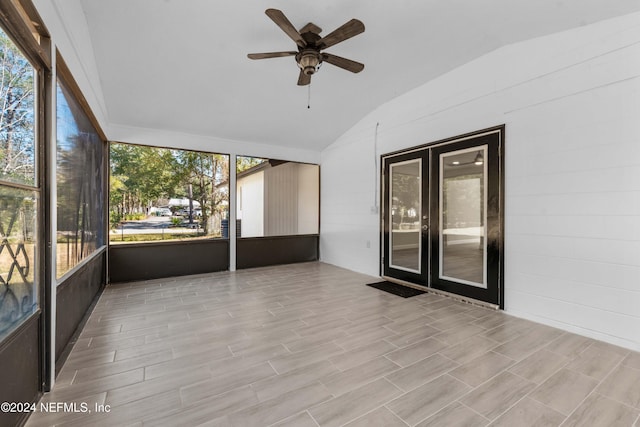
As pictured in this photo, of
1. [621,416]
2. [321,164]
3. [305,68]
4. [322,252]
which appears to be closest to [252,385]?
[621,416]

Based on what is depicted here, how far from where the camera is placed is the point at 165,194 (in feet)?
17.4

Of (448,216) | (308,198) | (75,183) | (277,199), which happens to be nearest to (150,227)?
(75,183)

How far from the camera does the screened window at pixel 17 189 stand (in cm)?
150

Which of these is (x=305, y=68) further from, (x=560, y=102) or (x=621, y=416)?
(x=621, y=416)

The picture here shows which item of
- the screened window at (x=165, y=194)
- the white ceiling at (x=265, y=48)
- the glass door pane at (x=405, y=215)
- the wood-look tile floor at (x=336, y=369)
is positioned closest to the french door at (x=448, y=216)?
the glass door pane at (x=405, y=215)

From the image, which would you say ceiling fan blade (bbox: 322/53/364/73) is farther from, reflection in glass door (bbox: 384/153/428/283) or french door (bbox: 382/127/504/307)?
reflection in glass door (bbox: 384/153/428/283)

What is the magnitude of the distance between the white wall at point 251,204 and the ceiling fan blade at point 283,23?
380 centimetres

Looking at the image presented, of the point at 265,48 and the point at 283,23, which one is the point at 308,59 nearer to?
the point at 283,23

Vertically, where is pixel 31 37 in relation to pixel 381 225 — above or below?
above

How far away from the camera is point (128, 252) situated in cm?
504

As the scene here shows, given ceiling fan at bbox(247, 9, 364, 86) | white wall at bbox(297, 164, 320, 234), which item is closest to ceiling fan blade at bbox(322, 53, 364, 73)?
ceiling fan at bbox(247, 9, 364, 86)

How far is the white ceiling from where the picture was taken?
9.24 ft

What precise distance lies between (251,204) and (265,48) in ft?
12.9

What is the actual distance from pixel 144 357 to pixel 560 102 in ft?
15.8
